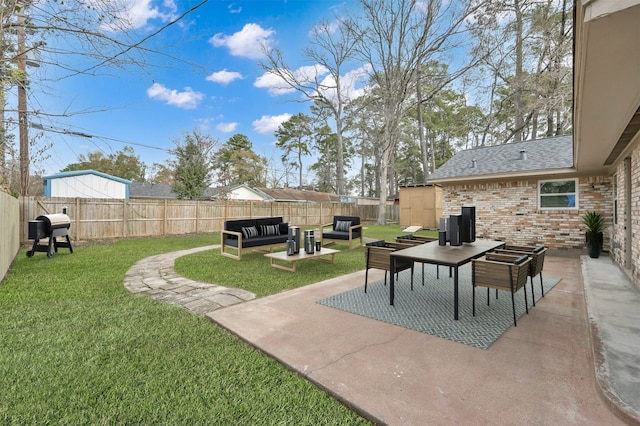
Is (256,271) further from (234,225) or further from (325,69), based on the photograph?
(325,69)

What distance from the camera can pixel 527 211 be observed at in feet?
28.2

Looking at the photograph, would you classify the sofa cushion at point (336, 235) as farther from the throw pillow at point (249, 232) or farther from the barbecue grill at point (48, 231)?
the barbecue grill at point (48, 231)

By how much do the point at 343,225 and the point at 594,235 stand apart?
6.08 meters

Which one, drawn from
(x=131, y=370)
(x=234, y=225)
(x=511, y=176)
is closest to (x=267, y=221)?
(x=234, y=225)

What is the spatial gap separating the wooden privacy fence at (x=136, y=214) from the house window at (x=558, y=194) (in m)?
11.2

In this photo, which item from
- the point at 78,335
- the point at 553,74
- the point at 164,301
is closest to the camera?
the point at 78,335

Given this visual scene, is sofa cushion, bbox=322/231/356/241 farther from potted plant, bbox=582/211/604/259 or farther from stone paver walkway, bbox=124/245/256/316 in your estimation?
potted plant, bbox=582/211/604/259

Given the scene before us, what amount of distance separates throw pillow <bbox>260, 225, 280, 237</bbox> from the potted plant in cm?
764

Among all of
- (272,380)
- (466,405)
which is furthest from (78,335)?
(466,405)

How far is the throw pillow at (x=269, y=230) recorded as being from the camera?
7.71 meters

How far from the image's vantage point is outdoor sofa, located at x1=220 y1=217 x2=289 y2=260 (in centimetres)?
690

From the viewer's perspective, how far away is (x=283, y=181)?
32750mm

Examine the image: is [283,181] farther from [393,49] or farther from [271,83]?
[393,49]

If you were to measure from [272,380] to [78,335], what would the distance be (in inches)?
81.6
